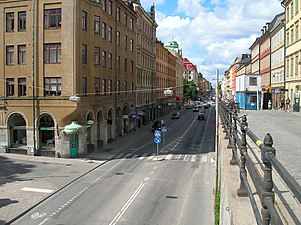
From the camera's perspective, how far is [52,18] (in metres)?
33.8

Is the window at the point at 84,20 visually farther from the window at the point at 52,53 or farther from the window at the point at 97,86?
the window at the point at 97,86

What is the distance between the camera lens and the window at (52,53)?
33750mm

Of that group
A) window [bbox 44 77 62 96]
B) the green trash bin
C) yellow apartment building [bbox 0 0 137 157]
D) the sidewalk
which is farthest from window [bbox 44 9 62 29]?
the sidewalk

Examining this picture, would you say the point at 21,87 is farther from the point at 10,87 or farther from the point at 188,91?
the point at 188,91

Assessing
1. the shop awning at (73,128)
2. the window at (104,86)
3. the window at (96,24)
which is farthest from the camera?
the window at (104,86)

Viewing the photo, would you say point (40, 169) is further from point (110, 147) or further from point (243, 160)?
point (243, 160)

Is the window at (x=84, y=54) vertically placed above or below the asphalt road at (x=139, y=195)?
above

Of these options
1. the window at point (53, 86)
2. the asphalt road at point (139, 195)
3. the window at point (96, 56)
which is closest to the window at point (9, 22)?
the window at point (53, 86)

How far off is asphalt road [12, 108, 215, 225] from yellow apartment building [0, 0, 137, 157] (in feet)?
18.7

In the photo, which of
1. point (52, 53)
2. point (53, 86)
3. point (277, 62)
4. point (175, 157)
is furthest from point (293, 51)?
point (53, 86)

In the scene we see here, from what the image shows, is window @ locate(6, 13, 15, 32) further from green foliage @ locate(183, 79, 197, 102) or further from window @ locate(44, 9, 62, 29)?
green foliage @ locate(183, 79, 197, 102)

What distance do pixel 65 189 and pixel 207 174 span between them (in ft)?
35.5

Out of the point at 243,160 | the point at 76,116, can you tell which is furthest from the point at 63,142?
the point at 243,160

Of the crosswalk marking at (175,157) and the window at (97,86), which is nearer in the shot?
the crosswalk marking at (175,157)
